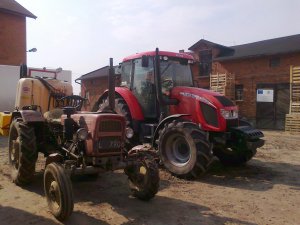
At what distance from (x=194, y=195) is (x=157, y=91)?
9.33 ft

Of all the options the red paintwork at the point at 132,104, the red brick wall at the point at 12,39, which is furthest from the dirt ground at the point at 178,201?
the red brick wall at the point at 12,39

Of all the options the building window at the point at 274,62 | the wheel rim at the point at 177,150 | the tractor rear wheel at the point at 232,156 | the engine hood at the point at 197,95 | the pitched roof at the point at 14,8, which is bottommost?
the tractor rear wheel at the point at 232,156

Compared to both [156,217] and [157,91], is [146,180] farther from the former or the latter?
[157,91]

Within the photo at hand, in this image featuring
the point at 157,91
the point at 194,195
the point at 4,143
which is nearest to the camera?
the point at 194,195

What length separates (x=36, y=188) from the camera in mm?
6402

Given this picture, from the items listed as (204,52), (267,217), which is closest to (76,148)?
(267,217)

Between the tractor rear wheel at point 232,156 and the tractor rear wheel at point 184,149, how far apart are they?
1.27 m

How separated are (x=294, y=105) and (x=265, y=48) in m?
5.94

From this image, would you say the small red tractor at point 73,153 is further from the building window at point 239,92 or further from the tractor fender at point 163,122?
the building window at point 239,92

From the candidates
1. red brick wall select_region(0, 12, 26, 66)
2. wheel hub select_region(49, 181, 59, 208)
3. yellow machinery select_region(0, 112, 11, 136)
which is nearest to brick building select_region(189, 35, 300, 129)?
red brick wall select_region(0, 12, 26, 66)

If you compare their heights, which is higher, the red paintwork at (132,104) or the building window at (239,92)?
the building window at (239,92)

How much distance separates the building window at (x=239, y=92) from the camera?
2297 cm

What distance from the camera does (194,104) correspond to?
7914 millimetres

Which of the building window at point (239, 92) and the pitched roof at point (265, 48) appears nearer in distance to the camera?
the pitched roof at point (265, 48)
